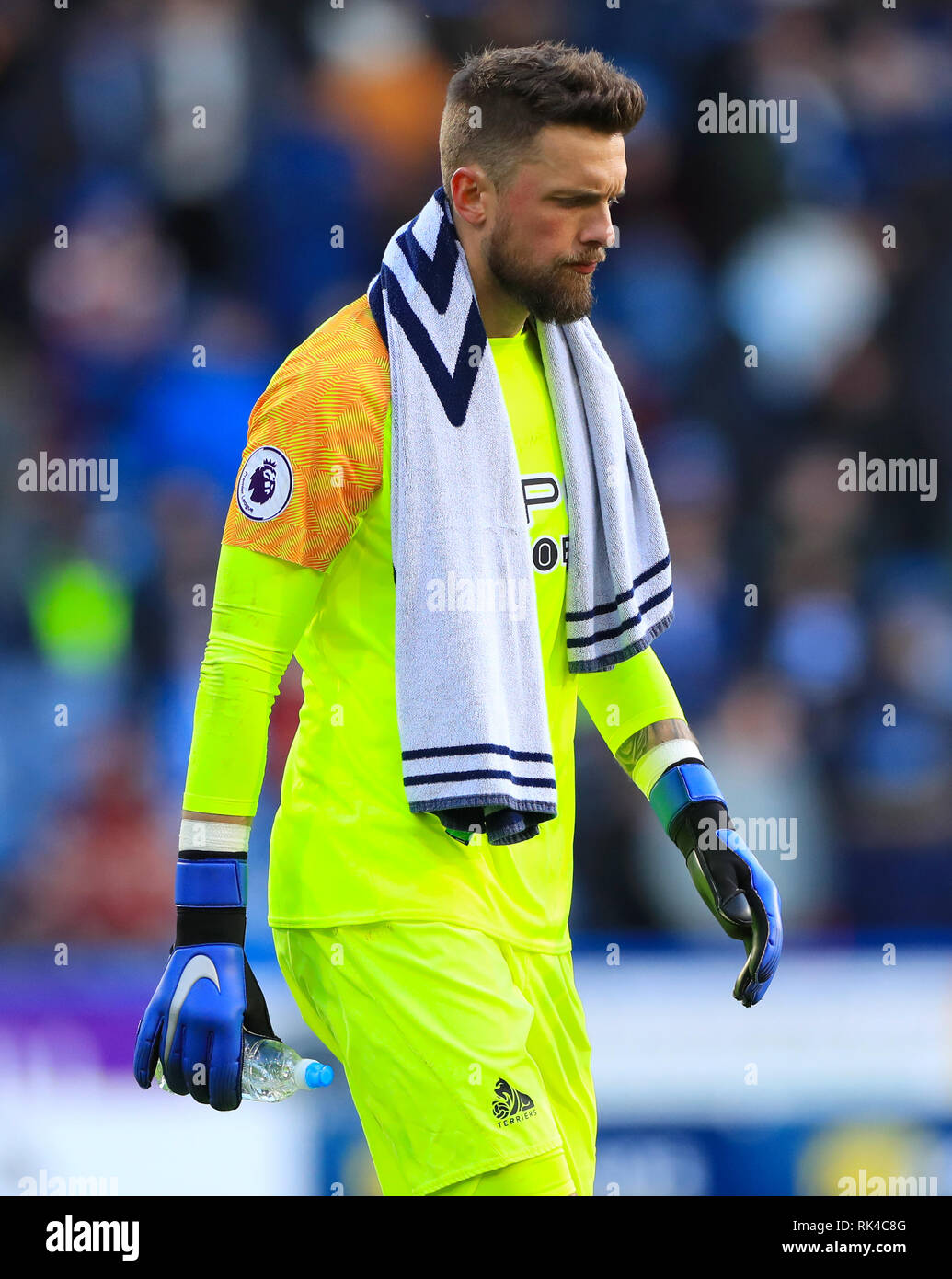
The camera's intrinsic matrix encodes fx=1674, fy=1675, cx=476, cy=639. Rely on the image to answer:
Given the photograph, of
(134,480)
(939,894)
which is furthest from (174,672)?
(939,894)

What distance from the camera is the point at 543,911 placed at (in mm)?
2395

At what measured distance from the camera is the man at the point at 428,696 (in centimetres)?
221

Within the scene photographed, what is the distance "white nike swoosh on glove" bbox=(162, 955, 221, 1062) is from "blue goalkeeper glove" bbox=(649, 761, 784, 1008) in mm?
773

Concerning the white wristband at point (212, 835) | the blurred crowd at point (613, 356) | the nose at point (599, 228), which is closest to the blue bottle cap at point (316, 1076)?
the white wristband at point (212, 835)

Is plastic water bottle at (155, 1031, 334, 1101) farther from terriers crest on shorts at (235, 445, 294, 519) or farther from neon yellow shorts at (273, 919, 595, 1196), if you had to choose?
terriers crest on shorts at (235, 445, 294, 519)

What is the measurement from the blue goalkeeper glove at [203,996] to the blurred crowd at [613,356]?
82.0 inches

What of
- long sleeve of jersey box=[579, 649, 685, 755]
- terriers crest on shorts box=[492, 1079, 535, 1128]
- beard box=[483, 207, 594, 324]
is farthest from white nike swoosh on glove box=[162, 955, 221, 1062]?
beard box=[483, 207, 594, 324]

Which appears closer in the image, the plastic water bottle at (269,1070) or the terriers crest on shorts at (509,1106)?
the terriers crest on shorts at (509,1106)

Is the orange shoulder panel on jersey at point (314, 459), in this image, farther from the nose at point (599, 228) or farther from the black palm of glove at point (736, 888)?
the black palm of glove at point (736, 888)

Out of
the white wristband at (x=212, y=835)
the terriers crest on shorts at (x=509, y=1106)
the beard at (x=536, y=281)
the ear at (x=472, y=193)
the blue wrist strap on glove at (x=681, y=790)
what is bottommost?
the terriers crest on shorts at (x=509, y=1106)

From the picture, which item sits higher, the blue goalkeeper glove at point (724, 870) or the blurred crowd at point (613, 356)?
the blurred crowd at point (613, 356)

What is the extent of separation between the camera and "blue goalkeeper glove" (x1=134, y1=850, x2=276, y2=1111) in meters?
2.17

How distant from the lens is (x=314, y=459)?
225 cm
